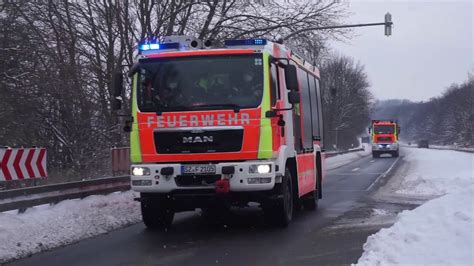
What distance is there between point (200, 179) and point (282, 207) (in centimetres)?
166

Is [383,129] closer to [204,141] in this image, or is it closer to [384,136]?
[384,136]

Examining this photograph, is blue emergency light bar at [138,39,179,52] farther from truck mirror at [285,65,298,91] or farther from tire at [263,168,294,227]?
tire at [263,168,294,227]

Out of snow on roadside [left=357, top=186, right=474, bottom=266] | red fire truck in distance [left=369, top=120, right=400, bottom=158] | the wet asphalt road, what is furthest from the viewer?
red fire truck in distance [left=369, top=120, right=400, bottom=158]

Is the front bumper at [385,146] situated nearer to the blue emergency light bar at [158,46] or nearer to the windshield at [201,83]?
the blue emergency light bar at [158,46]

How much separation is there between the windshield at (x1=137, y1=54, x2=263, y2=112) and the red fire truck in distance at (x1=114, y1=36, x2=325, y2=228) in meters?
0.02

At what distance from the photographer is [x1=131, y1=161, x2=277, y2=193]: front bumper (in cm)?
944

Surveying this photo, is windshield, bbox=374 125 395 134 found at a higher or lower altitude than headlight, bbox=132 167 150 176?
higher

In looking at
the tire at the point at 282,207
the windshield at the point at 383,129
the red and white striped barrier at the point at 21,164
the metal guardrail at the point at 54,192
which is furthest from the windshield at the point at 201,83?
the windshield at the point at 383,129

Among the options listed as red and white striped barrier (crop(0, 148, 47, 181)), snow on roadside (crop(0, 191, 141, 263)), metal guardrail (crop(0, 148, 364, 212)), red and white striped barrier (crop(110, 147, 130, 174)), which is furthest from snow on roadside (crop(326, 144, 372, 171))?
red and white striped barrier (crop(0, 148, 47, 181))

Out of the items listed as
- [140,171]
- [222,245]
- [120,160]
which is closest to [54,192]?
[140,171]

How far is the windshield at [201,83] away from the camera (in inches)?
380

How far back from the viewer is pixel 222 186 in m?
9.35

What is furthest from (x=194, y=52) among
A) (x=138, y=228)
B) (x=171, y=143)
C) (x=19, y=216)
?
(x=19, y=216)

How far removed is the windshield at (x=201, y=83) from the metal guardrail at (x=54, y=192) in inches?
119
